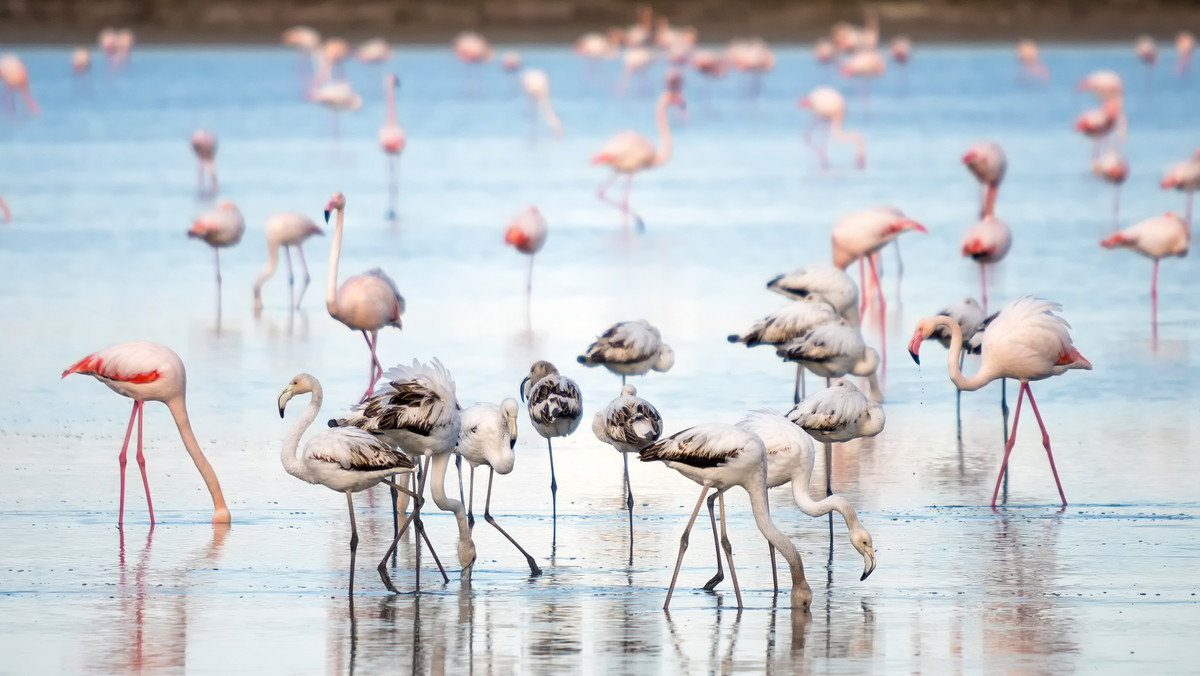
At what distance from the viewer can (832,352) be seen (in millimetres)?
7703

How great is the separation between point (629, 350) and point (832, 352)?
0.86 m

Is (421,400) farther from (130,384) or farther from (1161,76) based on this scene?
(1161,76)

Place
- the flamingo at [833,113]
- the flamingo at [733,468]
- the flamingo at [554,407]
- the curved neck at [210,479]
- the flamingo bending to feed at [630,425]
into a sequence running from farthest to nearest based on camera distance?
1. the flamingo at [833,113]
2. the curved neck at [210,479]
3. the flamingo at [554,407]
4. the flamingo bending to feed at [630,425]
5. the flamingo at [733,468]

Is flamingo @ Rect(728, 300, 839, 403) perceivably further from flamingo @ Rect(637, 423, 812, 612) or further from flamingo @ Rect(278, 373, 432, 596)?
flamingo @ Rect(278, 373, 432, 596)

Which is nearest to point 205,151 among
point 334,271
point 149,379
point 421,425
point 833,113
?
point 833,113

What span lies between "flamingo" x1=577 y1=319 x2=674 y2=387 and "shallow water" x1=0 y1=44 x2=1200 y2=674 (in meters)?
0.41

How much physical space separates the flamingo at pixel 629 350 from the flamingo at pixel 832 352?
556mm

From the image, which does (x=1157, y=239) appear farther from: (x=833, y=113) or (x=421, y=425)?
(x=833, y=113)

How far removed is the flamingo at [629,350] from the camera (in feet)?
25.1

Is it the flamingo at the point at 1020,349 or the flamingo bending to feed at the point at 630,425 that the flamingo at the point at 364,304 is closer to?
the flamingo bending to feed at the point at 630,425

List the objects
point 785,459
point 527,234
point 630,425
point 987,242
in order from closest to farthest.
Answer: point 785,459
point 630,425
point 987,242
point 527,234

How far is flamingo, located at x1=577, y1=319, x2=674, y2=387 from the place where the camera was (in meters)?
7.66

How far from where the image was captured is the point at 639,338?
7.67 m

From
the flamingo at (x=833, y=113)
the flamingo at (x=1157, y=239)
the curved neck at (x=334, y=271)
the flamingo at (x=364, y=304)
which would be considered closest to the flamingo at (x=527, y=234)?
the flamingo at (x=364, y=304)
